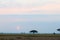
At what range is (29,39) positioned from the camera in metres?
63.6

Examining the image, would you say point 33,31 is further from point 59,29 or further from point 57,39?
point 57,39

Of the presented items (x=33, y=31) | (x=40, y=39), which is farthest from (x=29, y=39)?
(x=33, y=31)

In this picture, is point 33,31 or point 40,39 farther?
point 33,31

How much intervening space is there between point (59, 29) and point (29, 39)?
53.0 m

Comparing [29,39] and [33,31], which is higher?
[33,31]

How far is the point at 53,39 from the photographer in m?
64.9

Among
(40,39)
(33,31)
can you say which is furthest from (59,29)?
(40,39)

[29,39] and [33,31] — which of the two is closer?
[29,39]

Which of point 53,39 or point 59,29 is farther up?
point 59,29

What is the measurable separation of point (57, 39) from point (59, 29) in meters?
50.8

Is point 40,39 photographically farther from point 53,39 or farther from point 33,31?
point 33,31

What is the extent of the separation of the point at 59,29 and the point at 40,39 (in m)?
50.2

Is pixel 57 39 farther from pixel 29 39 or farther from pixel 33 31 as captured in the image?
pixel 33 31

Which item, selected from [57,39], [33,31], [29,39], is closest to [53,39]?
[57,39]
